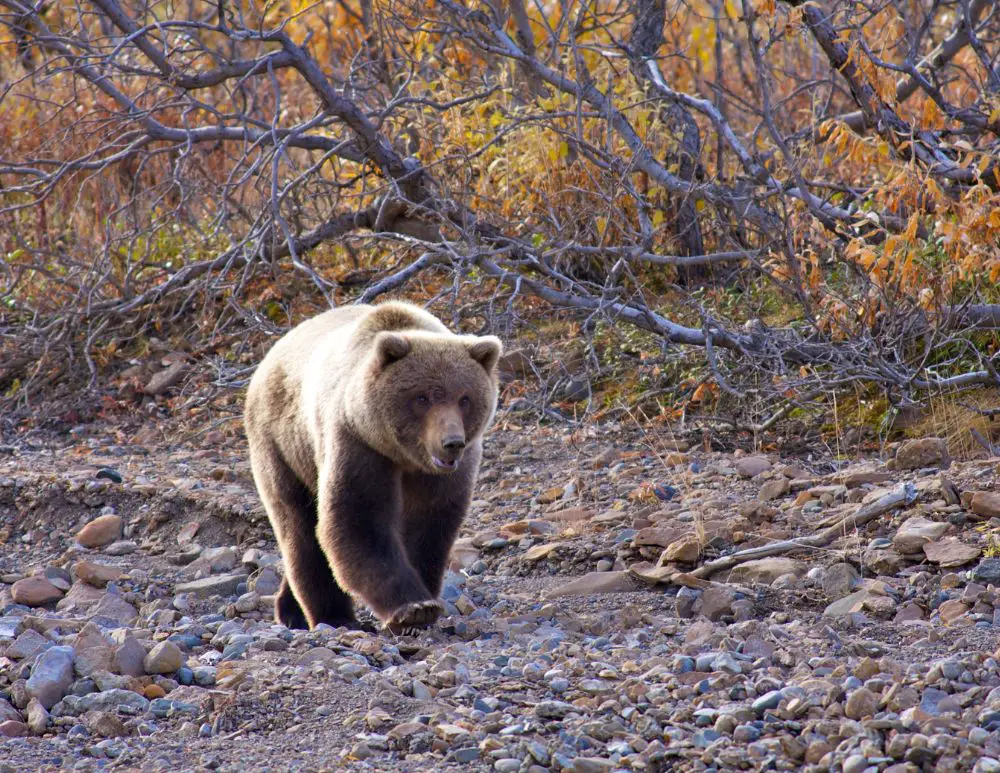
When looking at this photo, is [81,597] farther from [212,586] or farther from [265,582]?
[265,582]

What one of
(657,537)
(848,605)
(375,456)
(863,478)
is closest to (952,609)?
(848,605)

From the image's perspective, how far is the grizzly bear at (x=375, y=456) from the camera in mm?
4652

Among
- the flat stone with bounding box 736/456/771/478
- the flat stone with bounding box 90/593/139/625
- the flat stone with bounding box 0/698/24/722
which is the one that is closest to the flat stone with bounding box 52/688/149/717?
the flat stone with bounding box 0/698/24/722

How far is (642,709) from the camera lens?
3.45 meters

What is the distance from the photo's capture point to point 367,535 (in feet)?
15.3

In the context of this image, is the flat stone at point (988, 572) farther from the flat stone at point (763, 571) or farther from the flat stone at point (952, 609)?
the flat stone at point (763, 571)

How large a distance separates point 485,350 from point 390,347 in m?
0.41

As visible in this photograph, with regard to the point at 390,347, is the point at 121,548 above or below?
below

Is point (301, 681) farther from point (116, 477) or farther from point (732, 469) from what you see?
point (116, 477)

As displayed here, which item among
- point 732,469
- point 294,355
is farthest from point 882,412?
point 294,355

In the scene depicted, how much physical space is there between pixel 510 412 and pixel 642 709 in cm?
491

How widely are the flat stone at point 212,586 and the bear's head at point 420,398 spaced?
1527 mm

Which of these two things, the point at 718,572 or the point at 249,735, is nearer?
the point at 249,735

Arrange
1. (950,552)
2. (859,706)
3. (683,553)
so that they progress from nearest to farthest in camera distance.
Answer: (859,706) < (950,552) < (683,553)
